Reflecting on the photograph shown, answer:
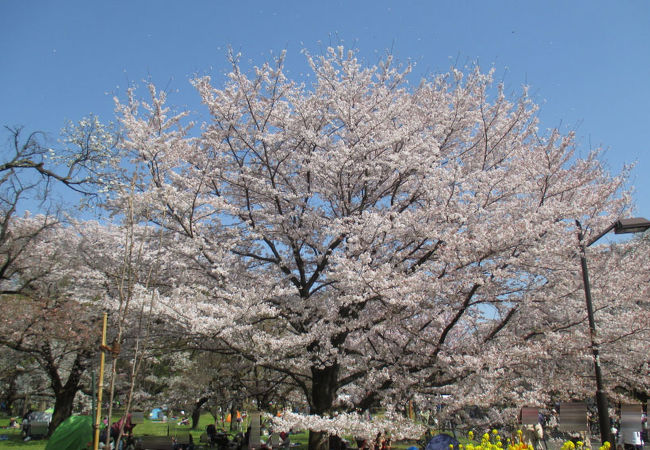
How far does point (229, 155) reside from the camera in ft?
38.3

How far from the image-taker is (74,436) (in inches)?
255

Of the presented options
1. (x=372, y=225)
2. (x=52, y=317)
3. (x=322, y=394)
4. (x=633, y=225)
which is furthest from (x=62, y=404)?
(x=633, y=225)

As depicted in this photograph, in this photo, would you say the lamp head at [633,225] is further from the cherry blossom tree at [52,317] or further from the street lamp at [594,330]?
the cherry blossom tree at [52,317]

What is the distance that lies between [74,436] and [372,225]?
5913 mm

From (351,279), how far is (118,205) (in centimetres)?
591

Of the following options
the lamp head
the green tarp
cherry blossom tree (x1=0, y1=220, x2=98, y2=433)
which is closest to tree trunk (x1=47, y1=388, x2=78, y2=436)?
cherry blossom tree (x1=0, y1=220, x2=98, y2=433)

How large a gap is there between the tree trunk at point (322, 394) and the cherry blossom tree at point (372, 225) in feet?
0.12

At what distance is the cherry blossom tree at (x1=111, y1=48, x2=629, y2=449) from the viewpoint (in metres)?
8.88

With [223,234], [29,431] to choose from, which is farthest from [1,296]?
[223,234]

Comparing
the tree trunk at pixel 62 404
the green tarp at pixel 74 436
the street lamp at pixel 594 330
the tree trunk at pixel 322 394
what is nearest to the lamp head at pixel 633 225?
the street lamp at pixel 594 330

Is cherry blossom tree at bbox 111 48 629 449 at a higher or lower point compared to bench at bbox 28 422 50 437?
higher

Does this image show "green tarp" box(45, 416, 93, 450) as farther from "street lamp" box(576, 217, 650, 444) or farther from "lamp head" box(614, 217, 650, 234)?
"lamp head" box(614, 217, 650, 234)

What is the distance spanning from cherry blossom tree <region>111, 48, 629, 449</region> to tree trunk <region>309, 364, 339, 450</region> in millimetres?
38

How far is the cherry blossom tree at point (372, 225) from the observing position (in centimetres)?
888
